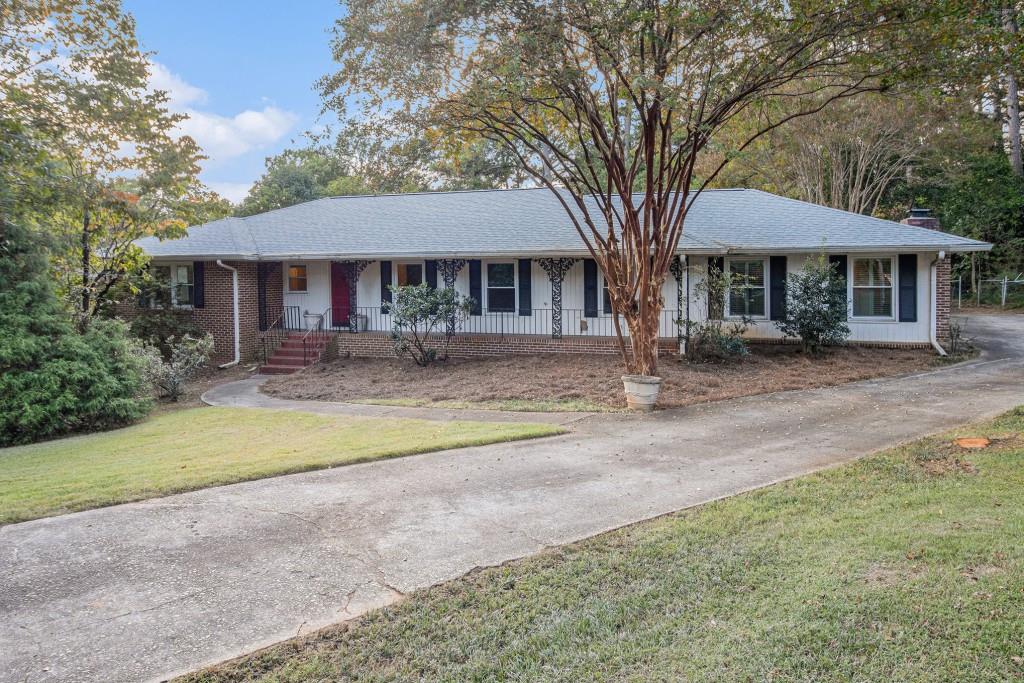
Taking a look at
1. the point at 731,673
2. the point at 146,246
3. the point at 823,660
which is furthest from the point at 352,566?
the point at 146,246

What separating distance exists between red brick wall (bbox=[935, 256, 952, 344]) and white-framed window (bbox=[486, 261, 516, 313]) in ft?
33.0

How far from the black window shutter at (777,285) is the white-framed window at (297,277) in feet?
41.8

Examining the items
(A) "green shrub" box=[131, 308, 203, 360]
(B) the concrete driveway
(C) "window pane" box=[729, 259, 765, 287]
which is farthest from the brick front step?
→ (C) "window pane" box=[729, 259, 765, 287]

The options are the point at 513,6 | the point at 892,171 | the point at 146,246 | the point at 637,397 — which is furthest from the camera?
the point at 892,171

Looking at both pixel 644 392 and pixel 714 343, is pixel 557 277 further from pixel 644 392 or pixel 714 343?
pixel 644 392

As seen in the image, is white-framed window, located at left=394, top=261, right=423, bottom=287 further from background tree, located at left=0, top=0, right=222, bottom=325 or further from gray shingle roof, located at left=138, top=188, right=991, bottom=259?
background tree, located at left=0, top=0, right=222, bottom=325

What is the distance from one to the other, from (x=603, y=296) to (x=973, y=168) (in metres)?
21.7

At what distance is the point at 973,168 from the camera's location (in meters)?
27.7

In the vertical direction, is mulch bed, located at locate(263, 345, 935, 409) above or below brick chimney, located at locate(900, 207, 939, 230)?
below

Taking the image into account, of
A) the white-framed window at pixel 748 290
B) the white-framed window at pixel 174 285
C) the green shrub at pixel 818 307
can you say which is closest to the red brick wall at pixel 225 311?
the white-framed window at pixel 174 285

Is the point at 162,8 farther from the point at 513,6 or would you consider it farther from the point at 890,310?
the point at 890,310

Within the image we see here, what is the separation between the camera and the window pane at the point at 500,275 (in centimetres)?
1723

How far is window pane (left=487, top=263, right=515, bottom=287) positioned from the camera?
1723 centimetres

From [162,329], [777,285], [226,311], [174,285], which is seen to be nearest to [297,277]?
[226,311]
